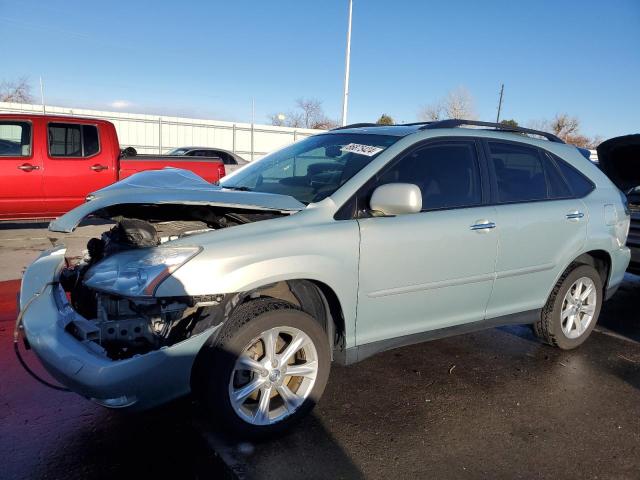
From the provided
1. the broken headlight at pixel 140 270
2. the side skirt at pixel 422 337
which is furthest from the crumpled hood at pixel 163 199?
the side skirt at pixel 422 337

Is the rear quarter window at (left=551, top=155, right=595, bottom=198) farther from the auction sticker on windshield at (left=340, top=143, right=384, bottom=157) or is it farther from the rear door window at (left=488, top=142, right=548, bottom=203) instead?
the auction sticker on windshield at (left=340, top=143, right=384, bottom=157)

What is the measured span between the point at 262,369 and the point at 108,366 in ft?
2.56

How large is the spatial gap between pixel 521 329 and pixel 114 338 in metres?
3.79

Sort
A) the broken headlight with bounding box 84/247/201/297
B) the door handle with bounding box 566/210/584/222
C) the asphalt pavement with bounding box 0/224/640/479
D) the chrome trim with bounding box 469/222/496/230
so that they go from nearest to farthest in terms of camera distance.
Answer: the broken headlight with bounding box 84/247/201/297 < the asphalt pavement with bounding box 0/224/640/479 < the chrome trim with bounding box 469/222/496/230 < the door handle with bounding box 566/210/584/222

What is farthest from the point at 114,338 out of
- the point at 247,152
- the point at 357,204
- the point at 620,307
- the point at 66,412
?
the point at 247,152

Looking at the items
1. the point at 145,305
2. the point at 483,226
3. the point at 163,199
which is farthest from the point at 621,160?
the point at 145,305

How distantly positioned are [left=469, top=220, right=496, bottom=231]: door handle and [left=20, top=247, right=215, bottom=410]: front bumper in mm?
1904

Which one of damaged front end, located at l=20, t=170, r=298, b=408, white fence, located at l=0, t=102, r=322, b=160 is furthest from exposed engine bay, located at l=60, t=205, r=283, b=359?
white fence, located at l=0, t=102, r=322, b=160

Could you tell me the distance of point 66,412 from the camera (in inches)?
118

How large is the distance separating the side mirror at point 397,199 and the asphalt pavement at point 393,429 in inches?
50.2

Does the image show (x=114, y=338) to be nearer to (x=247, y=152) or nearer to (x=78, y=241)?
(x=78, y=241)

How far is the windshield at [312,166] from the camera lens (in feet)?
10.8

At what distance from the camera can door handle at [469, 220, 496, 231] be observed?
3.43 metres

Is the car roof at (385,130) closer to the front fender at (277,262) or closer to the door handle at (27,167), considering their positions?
the front fender at (277,262)
